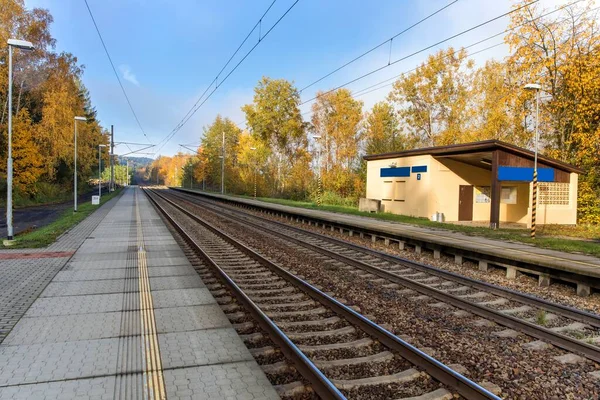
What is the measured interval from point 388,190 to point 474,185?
18.6ft

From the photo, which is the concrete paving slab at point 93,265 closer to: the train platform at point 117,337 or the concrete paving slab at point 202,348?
the train platform at point 117,337

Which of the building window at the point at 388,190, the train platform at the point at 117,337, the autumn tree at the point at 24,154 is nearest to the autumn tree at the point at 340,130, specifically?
the building window at the point at 388,190

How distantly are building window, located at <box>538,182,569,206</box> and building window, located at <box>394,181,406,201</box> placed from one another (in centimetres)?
809

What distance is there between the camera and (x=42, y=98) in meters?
40.1

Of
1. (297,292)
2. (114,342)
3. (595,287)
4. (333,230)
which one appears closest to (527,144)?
(333,230)

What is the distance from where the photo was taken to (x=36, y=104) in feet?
134

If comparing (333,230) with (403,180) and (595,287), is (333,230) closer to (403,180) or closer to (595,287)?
(403,180)

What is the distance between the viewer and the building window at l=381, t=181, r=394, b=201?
2809 centimetres

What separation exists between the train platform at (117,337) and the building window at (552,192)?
916 inches

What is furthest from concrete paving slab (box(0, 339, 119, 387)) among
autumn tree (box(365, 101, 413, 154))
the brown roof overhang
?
autumn tree (box(365, 101, 413, 154))

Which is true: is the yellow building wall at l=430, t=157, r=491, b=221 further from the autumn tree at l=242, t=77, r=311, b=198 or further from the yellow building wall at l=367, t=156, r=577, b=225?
the autumn tree at l=242, t=77, r=311, b=198

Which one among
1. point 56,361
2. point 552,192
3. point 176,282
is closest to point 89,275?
point 176,282

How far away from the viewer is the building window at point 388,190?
2809 centimetres

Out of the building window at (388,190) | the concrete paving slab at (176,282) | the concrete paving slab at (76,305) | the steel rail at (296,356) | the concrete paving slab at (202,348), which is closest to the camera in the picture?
the steel rail at (296,356)
